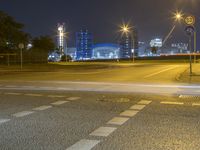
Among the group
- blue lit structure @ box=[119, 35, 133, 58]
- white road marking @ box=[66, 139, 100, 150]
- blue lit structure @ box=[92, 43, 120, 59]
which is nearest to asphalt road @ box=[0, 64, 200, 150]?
white road marking @ box=[66, 139, 100, 150]

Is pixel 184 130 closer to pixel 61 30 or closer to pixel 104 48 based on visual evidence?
pixel 61 30

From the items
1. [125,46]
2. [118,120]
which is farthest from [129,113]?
[125,46]

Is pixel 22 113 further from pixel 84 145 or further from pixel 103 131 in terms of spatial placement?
pixel 84 145

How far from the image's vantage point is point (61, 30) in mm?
137375

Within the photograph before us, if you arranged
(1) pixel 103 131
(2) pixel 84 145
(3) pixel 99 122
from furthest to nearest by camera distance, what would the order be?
(3) pixel 99 122, (1) pixel 103 131, (2) pixel 84 145

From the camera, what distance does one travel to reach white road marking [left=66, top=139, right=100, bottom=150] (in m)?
7.96

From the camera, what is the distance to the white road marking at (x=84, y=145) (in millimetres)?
7965

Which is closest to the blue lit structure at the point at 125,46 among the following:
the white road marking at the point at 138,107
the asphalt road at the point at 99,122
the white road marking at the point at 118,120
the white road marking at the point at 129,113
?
the asphalt road at the point at 99,122

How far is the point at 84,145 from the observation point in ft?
26.9

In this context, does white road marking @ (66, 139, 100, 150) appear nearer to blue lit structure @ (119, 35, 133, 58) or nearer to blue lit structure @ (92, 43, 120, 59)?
blue lit structure @ (119, 35, 133, 58)

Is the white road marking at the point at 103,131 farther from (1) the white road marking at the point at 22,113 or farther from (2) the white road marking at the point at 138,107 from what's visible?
(2) the white road marking at the point at 138,107

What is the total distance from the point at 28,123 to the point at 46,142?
2.17 metres

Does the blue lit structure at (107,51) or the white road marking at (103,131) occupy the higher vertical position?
the blue lit structure at (107,51)

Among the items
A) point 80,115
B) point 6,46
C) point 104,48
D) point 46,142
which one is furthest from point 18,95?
point 104,48
